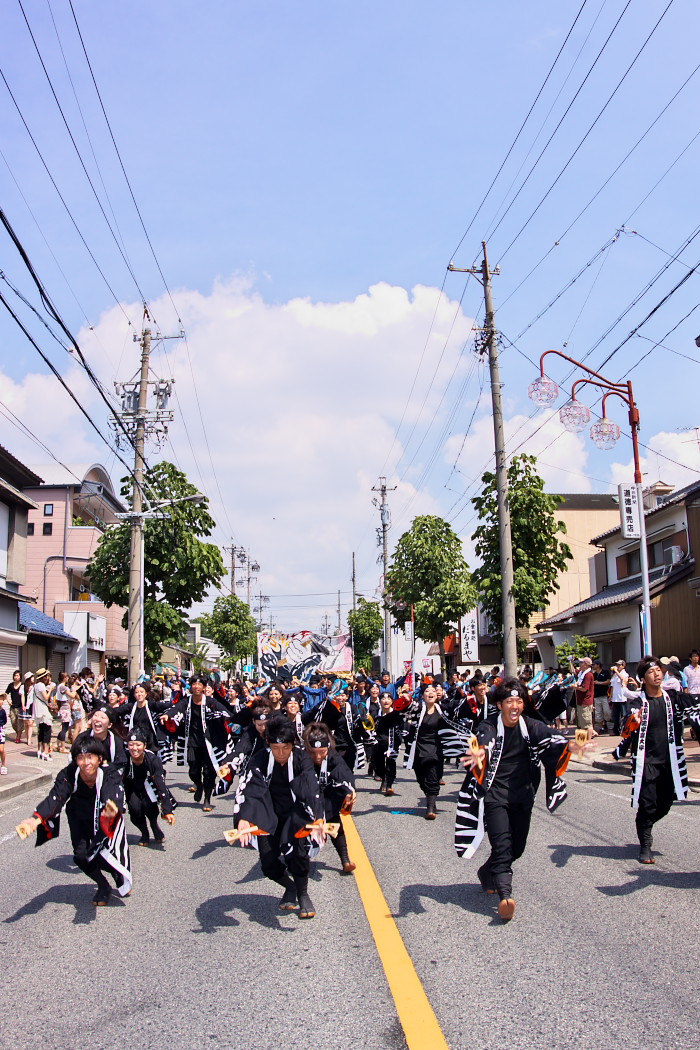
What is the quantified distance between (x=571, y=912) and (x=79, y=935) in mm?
3316

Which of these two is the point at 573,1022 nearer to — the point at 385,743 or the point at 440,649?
the point at 385,743

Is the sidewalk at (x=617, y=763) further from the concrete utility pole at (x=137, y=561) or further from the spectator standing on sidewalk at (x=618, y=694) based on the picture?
the concrete utility pole at (x=137, y=561)

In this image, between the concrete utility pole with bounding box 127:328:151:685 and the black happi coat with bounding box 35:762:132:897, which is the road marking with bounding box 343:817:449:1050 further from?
the concrete utility pole with bounding box 127:328:151:685

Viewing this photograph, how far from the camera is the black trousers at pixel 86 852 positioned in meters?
6.31

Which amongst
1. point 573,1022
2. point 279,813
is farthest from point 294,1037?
point 279,813

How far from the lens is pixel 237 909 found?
20.3 ft

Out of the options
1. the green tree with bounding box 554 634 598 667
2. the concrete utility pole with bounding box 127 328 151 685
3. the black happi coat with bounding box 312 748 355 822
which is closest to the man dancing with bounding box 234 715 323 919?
the black happi coat with bounding box 312 748 355 822

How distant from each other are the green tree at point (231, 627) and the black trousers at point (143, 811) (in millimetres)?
54061

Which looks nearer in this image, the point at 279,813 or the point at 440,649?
the point at 279,813

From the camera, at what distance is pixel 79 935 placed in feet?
18.5

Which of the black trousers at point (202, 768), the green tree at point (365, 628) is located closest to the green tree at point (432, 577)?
the black trousers at point (202, 768)

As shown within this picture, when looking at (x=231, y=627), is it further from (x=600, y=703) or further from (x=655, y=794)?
(x=655, y=794)

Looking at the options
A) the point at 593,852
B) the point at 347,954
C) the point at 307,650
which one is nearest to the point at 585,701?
the point at 307,650

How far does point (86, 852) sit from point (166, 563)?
20.1 m
